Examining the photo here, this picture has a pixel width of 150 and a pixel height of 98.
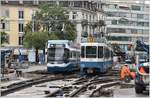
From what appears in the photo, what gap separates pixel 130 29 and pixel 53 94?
4824 inches

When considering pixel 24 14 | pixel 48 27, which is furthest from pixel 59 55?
pixel 24 14

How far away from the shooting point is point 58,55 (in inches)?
1797

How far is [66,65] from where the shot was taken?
45.7 metres

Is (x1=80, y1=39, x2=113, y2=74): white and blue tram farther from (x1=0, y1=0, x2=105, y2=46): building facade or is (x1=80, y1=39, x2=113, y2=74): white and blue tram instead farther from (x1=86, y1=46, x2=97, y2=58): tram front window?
(x1=0, y1=0, x2=105, y2=46): building facade

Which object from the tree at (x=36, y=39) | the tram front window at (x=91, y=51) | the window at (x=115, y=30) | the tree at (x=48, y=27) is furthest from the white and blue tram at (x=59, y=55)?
the window at (x=115, y=30)

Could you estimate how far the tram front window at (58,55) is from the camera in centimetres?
4547

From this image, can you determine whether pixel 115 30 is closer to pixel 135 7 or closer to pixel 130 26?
pixel 130 26

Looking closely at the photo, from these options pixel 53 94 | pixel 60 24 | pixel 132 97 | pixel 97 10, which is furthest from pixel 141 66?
pixel 97 10

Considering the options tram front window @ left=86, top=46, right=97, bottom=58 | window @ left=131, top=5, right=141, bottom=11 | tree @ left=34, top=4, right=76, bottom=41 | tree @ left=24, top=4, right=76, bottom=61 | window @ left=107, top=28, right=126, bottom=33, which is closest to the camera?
tram front window @ left=86, top=46, right=97, bottom=58

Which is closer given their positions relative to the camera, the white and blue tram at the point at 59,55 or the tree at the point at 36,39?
the white and blue tram at the point at 59,55

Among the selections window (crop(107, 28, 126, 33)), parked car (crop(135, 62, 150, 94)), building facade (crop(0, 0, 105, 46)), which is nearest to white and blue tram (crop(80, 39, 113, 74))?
parked car (crop(135, 62, 150, 94))

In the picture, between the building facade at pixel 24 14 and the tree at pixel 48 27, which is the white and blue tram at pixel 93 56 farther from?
the building facade at pixel 24 14

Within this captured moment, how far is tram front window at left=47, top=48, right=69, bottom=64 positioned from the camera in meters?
45.5

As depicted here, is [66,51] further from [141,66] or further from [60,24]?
[60,24]
